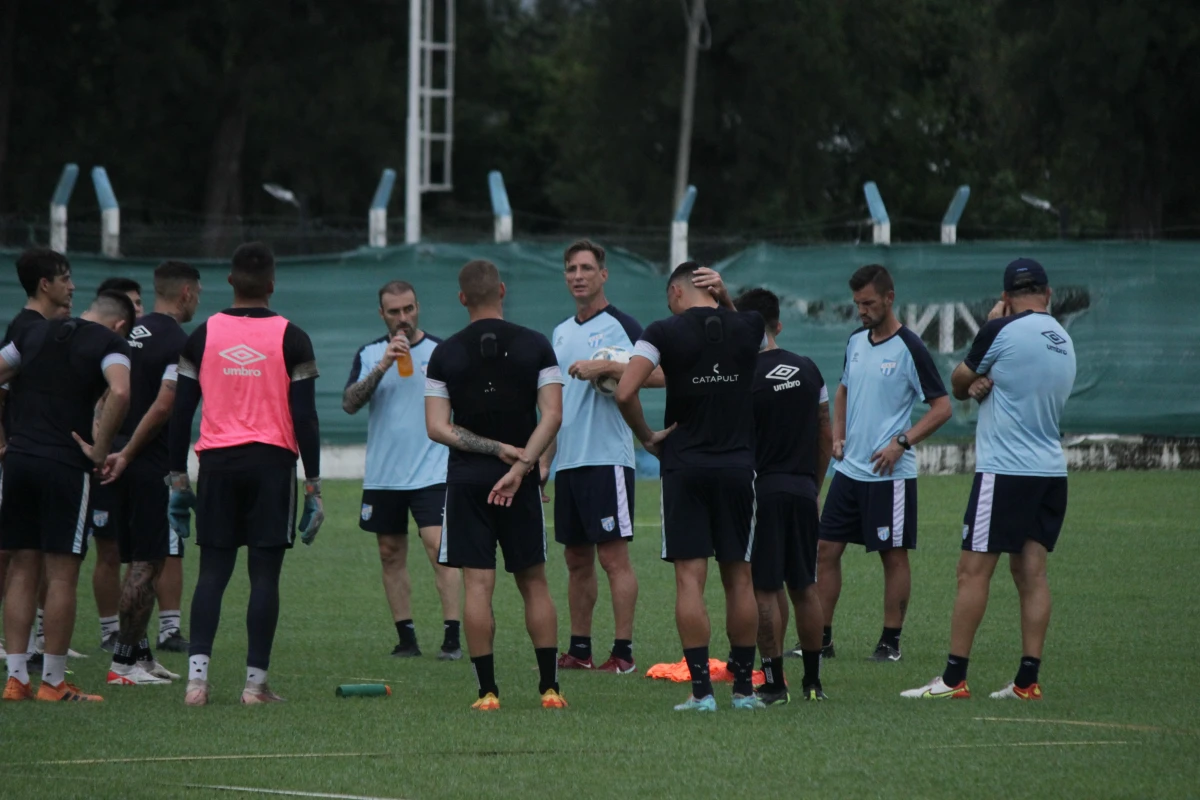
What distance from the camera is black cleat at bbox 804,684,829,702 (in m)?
7.93

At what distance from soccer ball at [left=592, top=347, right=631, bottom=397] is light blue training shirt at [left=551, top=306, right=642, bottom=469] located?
17cm

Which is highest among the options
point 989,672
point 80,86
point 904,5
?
point 904,5

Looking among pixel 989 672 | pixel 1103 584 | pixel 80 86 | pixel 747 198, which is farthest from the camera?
pixel 747 198

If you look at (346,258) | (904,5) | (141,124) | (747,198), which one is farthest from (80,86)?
(346,258)

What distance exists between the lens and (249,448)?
7.79 m

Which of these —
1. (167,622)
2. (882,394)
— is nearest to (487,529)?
(882,394)

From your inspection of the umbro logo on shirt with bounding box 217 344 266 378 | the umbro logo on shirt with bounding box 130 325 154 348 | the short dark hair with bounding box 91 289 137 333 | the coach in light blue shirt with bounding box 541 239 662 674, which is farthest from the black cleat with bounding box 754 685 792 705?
the umbro logo on shirt with bounding box 130 325 154 348

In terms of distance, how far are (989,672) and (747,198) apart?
121ft

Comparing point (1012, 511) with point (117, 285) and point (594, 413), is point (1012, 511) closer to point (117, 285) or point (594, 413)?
point (594, 413)

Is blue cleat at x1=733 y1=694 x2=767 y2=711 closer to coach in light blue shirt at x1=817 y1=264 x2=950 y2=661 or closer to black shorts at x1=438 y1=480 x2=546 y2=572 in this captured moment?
black shorts at x1=438 y1=480 x2=546 y2=572

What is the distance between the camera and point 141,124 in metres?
41.0

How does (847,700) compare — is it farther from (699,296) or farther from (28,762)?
(28,762)

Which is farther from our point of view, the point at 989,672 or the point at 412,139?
the point at 412,139

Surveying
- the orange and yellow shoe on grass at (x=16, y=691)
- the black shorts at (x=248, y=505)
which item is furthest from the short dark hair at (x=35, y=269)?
the orange and yellow shoe on grass at (x=16, y=691)
